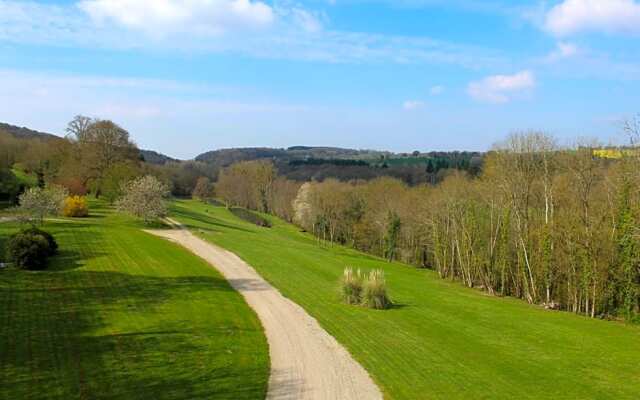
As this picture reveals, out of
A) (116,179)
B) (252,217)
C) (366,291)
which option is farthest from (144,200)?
(252,217)

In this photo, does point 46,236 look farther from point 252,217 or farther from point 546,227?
point 252,217

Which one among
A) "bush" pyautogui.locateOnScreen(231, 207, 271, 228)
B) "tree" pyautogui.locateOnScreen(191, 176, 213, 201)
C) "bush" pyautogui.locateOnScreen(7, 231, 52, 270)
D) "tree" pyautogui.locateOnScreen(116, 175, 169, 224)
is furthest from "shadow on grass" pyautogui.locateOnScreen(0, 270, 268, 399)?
"tree" pyautogui.locateOnScreen(191, 176, 213, 201)

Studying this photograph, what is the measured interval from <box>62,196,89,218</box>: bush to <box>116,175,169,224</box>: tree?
3426mm

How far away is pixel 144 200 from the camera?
45.0 metres

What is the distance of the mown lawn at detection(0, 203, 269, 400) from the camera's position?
12016mm

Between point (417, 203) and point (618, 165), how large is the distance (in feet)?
99.4

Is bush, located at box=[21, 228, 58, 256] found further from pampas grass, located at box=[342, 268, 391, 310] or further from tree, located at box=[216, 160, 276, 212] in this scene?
tree, located at box=[216, 160, 276, 212]

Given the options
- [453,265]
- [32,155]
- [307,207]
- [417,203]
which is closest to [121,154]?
[32,155]

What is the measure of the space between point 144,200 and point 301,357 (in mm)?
33319

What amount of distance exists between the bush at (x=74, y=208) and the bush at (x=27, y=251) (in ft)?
70.8

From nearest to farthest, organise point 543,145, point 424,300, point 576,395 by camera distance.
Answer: point 576,395 < point 424,300 < point 543,145

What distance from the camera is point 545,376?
16062 mm

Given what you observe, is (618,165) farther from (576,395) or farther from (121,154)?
(121,154)

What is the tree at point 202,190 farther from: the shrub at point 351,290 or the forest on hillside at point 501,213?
the shrub at point 351,290
